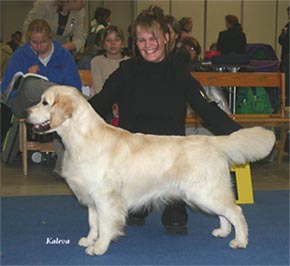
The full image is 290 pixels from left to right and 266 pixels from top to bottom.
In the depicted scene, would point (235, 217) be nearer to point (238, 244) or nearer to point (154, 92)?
point (238, 244)

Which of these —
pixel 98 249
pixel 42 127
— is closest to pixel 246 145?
pixel 98 249

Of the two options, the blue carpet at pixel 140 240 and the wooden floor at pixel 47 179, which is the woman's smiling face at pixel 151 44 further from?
the wooden floor at pixel 47 179

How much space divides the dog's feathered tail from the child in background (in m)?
2.61

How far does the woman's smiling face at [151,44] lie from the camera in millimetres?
3371

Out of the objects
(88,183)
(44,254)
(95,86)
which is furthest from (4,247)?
(95,86)

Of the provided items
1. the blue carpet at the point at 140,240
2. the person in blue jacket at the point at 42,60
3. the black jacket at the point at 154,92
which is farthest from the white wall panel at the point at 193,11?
the black jacket at the point at 154,92

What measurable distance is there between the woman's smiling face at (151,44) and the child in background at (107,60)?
2029 mm

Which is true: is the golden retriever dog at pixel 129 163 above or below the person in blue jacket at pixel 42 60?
below

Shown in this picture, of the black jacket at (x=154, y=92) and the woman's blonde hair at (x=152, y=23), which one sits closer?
the woman's blonde hair at (x=152, y=23)

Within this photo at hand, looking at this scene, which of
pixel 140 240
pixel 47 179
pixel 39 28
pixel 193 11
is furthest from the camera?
pixel 193 11

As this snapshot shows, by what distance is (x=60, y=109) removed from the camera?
9.45 ft

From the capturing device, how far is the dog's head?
9.46 feet

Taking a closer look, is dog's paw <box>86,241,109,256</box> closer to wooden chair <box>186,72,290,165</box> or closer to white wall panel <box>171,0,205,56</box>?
wooden chair <box>186,72,290,165</box>

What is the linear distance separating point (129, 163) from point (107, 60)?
109 inches
